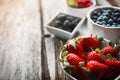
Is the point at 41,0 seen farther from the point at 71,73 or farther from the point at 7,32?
the point at 71,73

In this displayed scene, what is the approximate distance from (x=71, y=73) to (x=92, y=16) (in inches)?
13.5

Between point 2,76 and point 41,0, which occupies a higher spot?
point 41,0

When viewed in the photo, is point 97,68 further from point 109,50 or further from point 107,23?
point 107,23

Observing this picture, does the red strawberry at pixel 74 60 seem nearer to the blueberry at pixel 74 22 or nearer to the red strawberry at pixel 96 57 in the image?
the red strawberry at pixel 96 57

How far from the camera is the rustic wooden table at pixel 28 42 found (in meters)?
0.91

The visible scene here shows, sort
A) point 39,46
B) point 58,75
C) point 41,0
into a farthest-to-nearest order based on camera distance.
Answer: point 41,0 → point 39,46 → point 58,75

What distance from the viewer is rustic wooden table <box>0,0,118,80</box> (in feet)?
2.98

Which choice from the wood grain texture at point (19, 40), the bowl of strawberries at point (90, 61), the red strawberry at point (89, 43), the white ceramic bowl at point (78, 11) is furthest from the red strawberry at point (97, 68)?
the white ceramic bowl at point (78, 11)

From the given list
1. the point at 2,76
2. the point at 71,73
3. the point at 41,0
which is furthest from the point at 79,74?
the point at 41,0

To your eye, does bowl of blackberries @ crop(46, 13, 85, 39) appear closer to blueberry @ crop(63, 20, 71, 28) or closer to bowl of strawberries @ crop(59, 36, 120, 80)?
blueberry @ crop(63, 20, 71, 28)

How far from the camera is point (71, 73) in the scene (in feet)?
2.53

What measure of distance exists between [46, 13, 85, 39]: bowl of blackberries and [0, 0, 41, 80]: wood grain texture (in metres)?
0.08

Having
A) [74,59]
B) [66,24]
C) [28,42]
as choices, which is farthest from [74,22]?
[74,59]

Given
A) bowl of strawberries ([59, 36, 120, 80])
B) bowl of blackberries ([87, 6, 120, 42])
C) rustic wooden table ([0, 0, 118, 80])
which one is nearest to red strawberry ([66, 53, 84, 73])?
bowl of strawberries ([59, 36, 120, 80])
